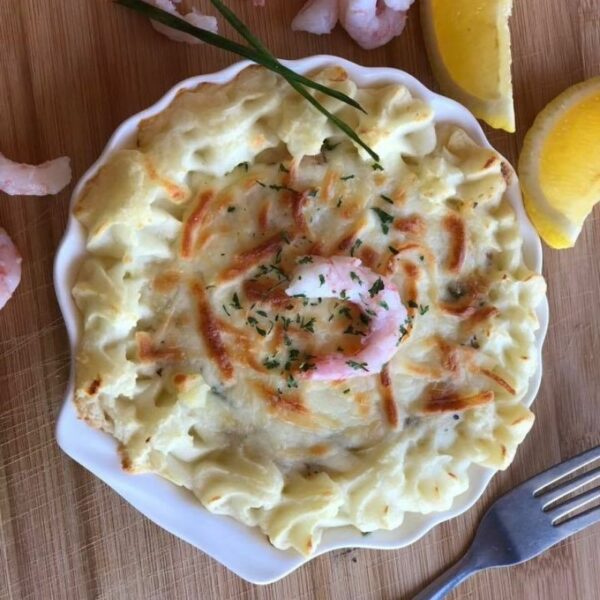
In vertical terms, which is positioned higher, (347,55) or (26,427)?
(347,55)

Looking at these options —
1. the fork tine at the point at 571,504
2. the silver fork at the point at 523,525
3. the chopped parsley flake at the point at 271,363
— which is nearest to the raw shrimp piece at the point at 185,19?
the chopped parsley flake at the point at 271,363

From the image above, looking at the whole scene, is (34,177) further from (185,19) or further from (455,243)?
(455,243)

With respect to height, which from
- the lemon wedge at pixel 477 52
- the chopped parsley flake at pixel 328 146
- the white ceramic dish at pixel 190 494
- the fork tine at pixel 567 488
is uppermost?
the lemon wedge at pixel 477 52

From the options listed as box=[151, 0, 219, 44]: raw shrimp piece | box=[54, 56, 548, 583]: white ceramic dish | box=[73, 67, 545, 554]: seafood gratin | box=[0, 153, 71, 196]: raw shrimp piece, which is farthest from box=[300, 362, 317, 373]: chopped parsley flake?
box=[151, 0, 219, 44]: raw shrimp piece

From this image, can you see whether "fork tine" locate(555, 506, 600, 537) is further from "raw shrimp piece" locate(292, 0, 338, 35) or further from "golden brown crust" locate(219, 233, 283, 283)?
"raw shrimp piece" locate(292, 0, 338, 35)

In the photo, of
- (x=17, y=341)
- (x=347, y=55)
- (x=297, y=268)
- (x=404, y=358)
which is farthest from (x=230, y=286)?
(x=347, y=55)

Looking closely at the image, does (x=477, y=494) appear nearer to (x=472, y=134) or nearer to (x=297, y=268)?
(x=297, y=268)

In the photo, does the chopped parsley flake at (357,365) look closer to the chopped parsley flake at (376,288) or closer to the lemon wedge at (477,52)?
the chopped parsley flake at (376,288)
